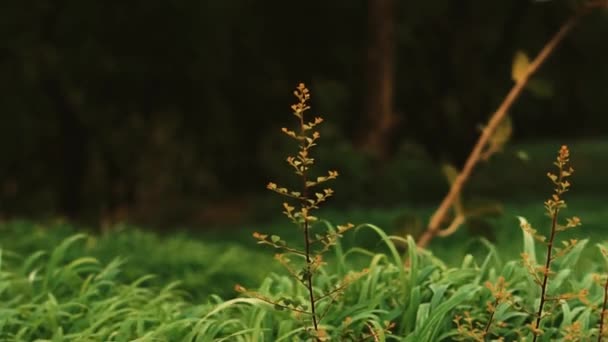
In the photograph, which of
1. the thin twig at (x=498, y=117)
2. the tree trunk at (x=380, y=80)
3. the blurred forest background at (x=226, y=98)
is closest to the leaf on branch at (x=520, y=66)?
the thin twig at (x=498, y=117)

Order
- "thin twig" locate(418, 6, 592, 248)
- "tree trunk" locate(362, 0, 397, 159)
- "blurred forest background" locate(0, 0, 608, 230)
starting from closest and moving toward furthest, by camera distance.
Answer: "thin twig" locate(418, 6, 592, 248) → "blurred forest background" locate(0, 0, 608, 230) → "tree trunk" locate(362, 0, 397, 159)

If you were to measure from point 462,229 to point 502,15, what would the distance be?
1297 centimetres

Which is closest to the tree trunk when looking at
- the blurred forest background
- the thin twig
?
the blurred forest background

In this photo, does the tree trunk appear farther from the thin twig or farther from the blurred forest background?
the thin twig

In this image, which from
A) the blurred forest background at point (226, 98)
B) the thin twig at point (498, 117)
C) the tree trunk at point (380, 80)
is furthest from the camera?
the tree trunk at point (380, 80)

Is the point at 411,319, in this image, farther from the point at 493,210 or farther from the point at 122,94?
the point at 122,94

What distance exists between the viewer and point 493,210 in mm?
3756

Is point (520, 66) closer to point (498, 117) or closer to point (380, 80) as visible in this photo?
point (498, 117)

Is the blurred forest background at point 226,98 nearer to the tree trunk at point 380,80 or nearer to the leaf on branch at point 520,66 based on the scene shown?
the tree trunk at point 380,80

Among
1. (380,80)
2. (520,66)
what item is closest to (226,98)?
(380,80)

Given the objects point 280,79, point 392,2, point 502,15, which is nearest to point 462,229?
point 392,2

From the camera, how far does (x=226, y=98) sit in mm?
18438

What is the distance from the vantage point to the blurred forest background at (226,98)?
14672 mm

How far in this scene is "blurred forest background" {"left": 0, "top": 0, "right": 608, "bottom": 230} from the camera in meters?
14.7
